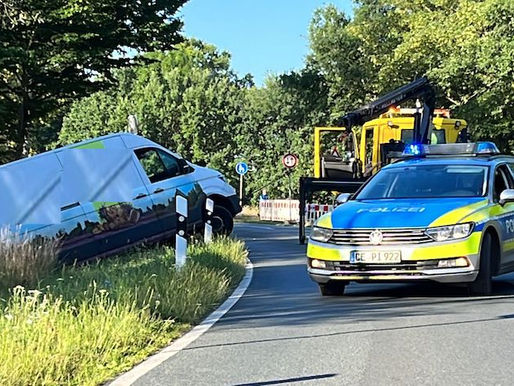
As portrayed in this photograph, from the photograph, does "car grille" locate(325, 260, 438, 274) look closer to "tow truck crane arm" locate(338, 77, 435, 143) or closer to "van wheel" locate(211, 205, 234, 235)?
"van wheel" locate(211, 205, 234, 235)

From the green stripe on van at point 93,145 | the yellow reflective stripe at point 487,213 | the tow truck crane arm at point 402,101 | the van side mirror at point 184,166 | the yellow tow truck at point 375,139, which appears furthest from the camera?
the yellow tow truck at point 375,139

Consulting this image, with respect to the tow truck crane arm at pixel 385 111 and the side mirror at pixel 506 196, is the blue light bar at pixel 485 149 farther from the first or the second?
the tow truck crane arm at pixel 385 111

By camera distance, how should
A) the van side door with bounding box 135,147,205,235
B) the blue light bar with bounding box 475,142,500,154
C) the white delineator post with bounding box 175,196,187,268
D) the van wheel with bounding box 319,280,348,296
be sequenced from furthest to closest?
the van side door with bounding box 135,147,205,235
the blue light bar with bounding box 475,142,500,154
the white delineator post with bounding box 175,196,187,268
the van wheel with bounding box 319,280,348,296

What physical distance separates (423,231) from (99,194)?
659 cm

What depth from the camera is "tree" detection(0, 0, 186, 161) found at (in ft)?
67.8

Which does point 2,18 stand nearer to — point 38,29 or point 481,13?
point 38,29

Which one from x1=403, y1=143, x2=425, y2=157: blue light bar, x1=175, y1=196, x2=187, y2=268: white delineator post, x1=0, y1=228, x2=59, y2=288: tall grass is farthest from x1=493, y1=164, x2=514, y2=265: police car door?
x1=0, y1=228, x2=59, y2=288: tall grass

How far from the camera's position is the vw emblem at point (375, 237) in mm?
9664

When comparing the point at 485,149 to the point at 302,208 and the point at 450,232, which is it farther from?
the point at 302,208

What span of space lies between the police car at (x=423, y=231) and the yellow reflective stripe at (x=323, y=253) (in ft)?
0.04

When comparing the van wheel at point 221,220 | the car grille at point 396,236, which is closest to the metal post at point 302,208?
the van wheel at point 221,220

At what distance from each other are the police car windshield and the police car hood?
1.17 ft

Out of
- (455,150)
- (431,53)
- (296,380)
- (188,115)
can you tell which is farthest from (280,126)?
(296,380)

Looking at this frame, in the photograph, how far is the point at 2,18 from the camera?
21.2 m
